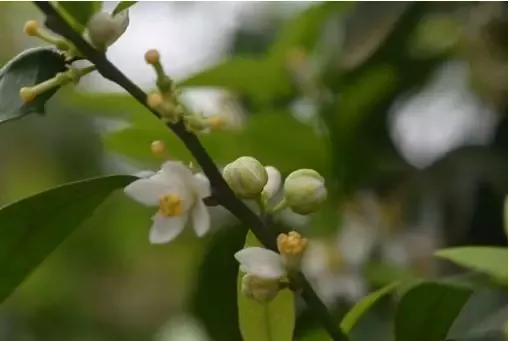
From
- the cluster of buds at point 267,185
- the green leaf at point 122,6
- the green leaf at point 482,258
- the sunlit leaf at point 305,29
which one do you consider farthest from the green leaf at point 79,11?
the sunlit leaf at point 305,29

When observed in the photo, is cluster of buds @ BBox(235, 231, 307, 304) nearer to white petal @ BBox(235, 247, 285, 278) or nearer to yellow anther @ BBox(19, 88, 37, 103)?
white petal @ BBox(235, 247, 285, 278)

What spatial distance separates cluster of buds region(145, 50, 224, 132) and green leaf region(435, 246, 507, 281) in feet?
0.58

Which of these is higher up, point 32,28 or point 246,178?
point 32,28

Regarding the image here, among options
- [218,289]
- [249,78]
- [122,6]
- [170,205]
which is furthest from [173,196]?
[249,78]

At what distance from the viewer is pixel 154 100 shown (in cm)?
41

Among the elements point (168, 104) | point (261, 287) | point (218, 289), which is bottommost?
point (218, 289)

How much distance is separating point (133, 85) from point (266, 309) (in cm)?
15

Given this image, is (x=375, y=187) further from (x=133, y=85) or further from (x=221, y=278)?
(x=133, y=85)

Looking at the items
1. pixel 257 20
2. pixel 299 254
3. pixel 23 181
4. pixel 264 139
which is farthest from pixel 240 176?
pixel 23 181

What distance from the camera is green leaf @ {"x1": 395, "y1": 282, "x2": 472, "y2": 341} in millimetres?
524

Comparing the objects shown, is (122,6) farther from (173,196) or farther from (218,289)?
(218,289)

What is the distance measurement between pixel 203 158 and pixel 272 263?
7 centimetres

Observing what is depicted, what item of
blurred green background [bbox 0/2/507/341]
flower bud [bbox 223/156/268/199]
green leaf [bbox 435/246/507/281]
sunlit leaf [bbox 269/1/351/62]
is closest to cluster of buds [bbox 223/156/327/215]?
flower bud [bbox 223/156/268/199]

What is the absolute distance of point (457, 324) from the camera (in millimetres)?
698
